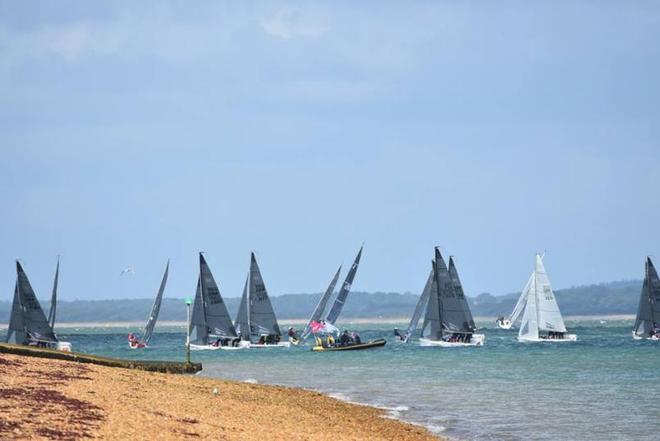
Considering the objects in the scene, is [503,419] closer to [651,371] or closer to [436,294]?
[651,371]

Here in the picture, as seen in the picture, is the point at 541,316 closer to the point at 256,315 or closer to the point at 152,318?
the point at 256,315

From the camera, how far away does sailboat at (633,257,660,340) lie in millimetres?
118625

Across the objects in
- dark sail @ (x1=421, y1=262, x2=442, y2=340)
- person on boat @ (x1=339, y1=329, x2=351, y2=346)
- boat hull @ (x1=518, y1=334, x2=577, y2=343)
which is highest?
dark sail @ (x1=421, y1=262, x2=442, y2=340)

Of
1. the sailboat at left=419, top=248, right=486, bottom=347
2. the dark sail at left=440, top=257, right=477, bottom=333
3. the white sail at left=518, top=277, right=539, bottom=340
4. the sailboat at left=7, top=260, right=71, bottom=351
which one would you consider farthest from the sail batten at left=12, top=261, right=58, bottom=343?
the white sail at left=518, top=277, right=539, bottom=340

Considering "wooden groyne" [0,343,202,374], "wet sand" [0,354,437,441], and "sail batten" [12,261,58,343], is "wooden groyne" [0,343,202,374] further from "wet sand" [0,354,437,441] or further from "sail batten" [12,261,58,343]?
"sail batten" [12,261,58,343]

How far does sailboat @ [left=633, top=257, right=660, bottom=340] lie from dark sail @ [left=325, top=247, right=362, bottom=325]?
104ft

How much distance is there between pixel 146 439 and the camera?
24.1 metres

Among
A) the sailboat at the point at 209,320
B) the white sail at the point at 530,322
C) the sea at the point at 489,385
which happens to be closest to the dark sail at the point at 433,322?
Result: the sea at the point at 489,385

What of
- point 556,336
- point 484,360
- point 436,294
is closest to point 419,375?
point 484,360

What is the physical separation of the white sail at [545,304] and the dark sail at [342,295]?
68.5 ft

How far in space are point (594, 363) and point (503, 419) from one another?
42495mm

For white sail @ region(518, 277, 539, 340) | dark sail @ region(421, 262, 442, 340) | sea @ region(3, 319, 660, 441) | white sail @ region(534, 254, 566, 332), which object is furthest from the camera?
white sail @ region(518, 277, 539, 340)

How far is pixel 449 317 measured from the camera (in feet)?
362

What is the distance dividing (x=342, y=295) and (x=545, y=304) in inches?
1035
